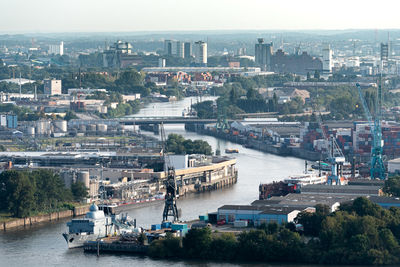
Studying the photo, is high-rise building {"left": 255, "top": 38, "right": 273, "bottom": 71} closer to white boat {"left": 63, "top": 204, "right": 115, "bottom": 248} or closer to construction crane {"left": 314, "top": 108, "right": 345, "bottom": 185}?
construction crane {"left": 314, "top": 108, "right": 345, "bottom": 185}

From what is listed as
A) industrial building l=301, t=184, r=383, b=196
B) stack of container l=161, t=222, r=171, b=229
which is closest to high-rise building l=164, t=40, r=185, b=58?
industrial building l=301, t=184, r=383, b=196

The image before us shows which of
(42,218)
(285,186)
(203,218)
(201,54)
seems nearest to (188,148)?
(285,186)

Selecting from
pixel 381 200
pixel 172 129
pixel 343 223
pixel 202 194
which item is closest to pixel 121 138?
pixel 172 129

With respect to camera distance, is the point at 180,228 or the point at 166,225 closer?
the point at 180,228

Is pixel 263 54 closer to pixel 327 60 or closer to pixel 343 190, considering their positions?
pixel 327 60

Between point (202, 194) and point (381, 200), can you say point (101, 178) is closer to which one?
point (202, 194)

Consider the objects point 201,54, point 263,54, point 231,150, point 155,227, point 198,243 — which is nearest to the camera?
point 198,243
